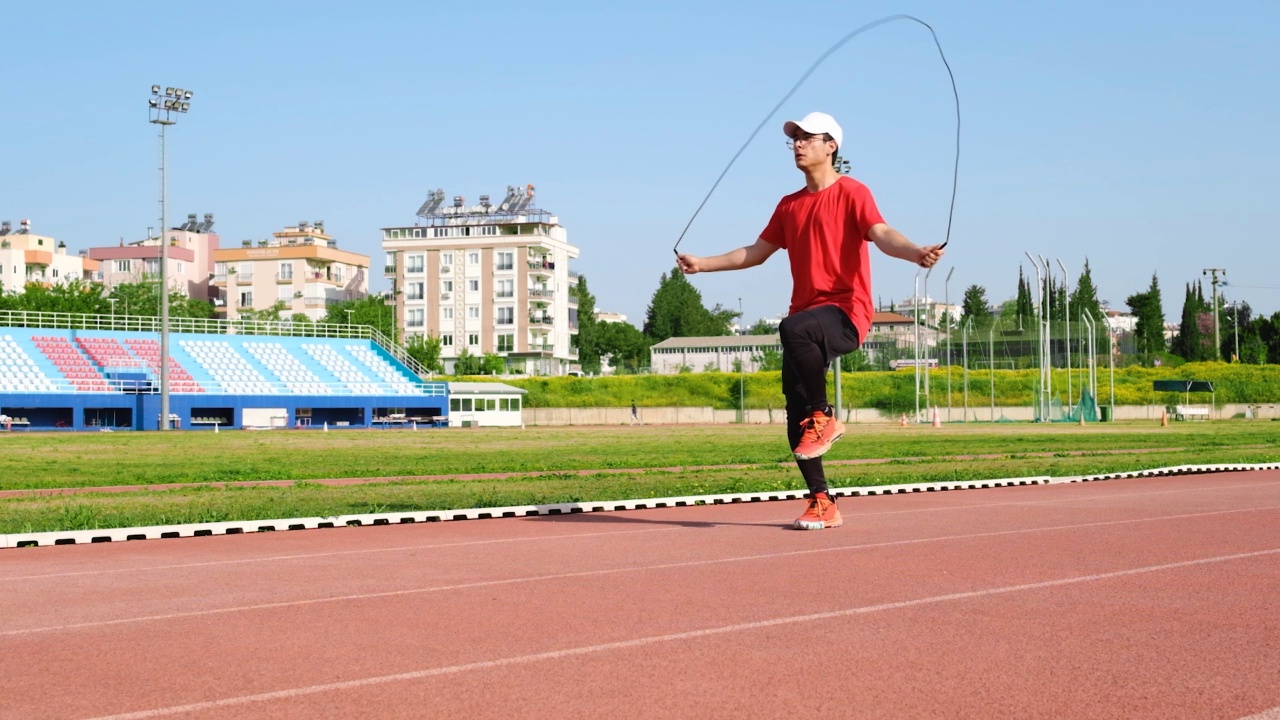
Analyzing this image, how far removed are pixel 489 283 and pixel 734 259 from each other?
122 metres

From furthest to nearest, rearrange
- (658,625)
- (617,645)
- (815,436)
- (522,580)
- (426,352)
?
1. (426,352)
2. (815,436)
3. (522,580)
4. (658,625)
5. (617,645)

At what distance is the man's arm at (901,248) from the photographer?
931 centimetres

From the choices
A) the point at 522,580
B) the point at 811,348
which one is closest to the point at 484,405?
the point at 811,348

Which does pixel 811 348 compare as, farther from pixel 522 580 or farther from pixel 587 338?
pixel 587 338

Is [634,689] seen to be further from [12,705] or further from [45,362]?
[45,362]

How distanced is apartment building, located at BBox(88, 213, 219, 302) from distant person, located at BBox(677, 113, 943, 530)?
138 m

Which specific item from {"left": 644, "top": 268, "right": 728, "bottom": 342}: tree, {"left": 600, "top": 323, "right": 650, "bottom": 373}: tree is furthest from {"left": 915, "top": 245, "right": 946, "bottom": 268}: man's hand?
{"left": 644, "top": 268, "right": 728, "bottom": 342}: tree

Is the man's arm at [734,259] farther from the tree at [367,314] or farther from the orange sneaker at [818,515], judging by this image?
the tree at [367,314]

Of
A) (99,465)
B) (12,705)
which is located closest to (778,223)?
(12,705)

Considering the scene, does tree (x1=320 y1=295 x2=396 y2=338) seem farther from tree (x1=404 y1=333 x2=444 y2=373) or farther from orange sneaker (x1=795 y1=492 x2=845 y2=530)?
orange sneaker (x1=795 y1=492 x2=845 y2=530)

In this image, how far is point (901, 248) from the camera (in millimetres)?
9688

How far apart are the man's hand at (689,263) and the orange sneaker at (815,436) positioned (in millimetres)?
1681

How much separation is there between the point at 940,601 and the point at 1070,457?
21.9 m

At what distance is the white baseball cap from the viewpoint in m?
10.6
